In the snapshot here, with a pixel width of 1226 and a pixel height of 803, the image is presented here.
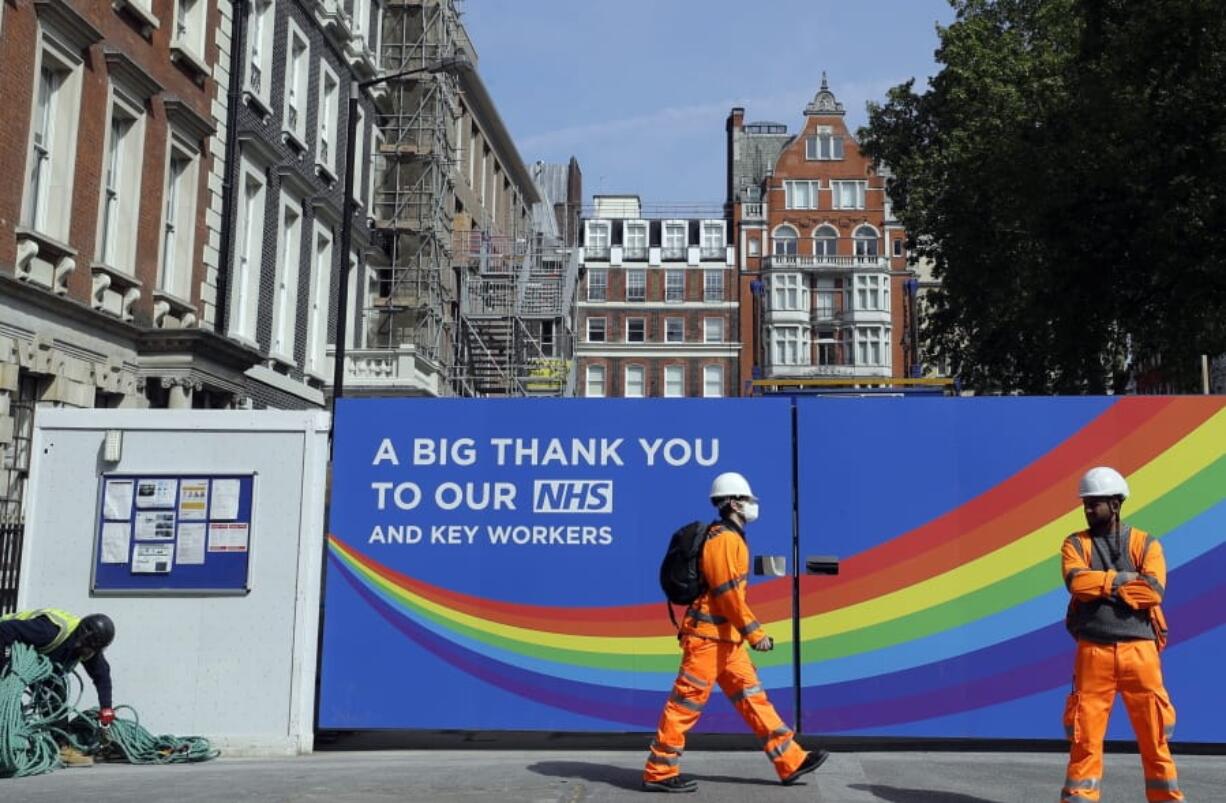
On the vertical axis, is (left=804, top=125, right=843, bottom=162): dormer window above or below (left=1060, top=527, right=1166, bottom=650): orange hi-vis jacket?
above

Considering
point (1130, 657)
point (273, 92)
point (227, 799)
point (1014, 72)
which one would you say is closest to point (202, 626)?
point (227, 799)

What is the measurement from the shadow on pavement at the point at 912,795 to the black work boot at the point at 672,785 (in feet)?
3.27

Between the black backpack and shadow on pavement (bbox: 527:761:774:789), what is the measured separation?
1.15 m

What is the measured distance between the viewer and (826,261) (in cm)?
7656

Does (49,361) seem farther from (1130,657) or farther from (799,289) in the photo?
(799,289)

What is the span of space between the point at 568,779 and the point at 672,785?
88 centimetres

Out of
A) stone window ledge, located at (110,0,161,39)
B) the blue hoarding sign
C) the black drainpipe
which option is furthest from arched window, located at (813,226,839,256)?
the blue hoarding sign

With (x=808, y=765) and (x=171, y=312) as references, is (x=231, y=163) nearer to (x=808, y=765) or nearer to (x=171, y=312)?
(x=171, y=312)

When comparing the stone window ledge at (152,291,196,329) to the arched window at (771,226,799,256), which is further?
the arched window at (771,226,799,256)

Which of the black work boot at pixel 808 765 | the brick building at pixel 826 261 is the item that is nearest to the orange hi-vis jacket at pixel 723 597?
the black work boot at pixel 808 765

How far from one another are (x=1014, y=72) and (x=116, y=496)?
28.1 metres

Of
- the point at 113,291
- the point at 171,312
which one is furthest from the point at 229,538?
the point at 171,312

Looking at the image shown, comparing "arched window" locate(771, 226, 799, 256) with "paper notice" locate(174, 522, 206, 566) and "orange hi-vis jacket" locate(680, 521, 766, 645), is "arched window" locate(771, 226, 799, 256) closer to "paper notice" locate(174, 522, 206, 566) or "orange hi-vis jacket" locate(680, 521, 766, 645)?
"paper notice" locate(174, 522, 206, 566)

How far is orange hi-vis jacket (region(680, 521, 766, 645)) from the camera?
763cm
